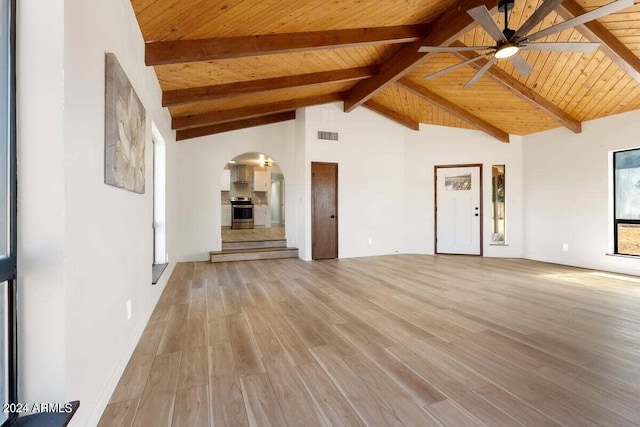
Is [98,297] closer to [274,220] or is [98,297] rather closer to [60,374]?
[60,374]

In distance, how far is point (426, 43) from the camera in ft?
12.7

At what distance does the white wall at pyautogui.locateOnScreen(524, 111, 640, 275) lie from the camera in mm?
5121

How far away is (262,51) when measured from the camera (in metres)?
3.29

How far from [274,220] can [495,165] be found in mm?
8639

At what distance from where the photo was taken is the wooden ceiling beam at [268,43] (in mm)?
2969

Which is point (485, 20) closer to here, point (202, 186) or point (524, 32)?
point (524, 32)

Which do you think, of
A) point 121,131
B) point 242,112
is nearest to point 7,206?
point 121,131

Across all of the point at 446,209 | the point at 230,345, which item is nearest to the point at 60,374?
the point at 230,345

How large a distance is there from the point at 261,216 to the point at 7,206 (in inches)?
387

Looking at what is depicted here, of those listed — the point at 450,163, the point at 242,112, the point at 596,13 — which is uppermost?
the point at 242,112

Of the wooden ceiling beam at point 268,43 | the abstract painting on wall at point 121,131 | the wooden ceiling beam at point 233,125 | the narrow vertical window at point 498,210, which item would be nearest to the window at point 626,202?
the narrow vertical window at point 498,210

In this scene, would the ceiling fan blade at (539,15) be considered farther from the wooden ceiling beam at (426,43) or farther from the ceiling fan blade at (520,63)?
the wooden ceiling beam at (426,43)

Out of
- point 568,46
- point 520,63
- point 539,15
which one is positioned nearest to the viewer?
point 539,15

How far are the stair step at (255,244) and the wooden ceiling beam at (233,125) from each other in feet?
7.97
